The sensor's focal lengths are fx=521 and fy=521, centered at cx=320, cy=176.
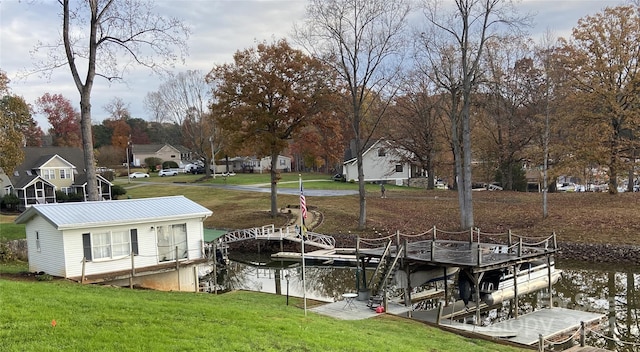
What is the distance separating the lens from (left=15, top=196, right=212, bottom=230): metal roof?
22031mm

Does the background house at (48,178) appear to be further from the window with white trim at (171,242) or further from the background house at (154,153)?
the background house at (154,153)

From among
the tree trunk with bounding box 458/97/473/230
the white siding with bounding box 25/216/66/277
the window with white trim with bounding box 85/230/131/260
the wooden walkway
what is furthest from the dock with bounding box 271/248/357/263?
the white siding with bounding box 25/216/66/277

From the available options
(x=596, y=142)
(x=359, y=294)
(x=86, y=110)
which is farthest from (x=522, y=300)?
(x=86, y=110)

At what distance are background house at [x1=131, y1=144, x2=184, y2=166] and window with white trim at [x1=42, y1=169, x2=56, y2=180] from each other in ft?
157

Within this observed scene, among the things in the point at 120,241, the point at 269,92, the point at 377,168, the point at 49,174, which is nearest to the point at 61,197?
the point at 49,174

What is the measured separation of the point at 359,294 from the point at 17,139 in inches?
1074

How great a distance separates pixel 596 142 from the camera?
3784 centimetres

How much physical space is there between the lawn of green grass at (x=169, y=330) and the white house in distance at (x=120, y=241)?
6382mm

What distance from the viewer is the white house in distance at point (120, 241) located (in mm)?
21906

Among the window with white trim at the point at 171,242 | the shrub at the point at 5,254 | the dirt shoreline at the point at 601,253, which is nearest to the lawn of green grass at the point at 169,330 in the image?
the window with white trim at the point at 171,242

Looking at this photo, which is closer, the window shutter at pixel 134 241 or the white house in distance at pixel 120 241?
the white house in distance at pixel 120 241

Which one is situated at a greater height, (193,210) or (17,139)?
(17,139)

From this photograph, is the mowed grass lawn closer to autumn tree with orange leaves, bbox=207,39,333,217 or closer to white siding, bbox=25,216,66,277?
autumn tree with orange leaves, bbox=207,39,333,217

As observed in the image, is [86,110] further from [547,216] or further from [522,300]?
[547,216]
